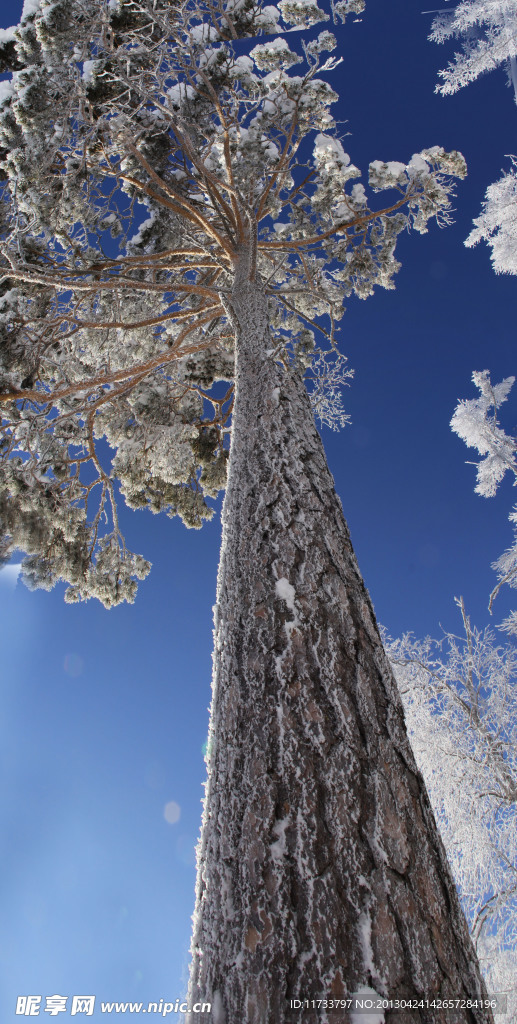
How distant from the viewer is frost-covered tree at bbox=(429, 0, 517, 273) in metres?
8.61

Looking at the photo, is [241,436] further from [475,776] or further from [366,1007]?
[475,776]

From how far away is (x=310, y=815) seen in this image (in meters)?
1.58

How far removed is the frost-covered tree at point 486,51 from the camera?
8.61 meters

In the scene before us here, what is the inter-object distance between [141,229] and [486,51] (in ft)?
25.1

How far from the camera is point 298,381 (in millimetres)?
3930

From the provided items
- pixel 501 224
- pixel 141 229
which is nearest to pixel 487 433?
pixel 501 224

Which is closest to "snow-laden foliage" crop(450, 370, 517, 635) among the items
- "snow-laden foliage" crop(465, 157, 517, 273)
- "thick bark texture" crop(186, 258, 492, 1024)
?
"snow-laden foliage" crop(465, 157, 517, 273)

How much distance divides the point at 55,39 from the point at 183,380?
3.48 metres

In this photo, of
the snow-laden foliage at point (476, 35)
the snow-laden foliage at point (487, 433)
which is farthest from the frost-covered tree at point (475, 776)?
the snow-laden foliage at point (476, 35)

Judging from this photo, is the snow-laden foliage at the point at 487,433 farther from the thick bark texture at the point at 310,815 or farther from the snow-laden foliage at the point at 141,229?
the thick bark texture at the point at 310,815

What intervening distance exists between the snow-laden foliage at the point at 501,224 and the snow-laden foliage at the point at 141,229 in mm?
4537

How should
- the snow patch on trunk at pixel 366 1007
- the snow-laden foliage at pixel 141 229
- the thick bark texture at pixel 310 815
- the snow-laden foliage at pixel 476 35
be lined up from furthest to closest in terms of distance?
the snow-laden foliage at pixel 476 35
the snow-laden foliage at pixel 141 229
the thick bark texture at pixel 310 815
the snow patch on trunk at pixel 366 1007

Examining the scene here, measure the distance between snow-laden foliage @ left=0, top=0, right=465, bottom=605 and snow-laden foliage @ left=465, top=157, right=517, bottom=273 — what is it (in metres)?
4.54

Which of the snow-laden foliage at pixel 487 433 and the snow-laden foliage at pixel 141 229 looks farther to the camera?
the snow-laden foliage at pixel 487 433
